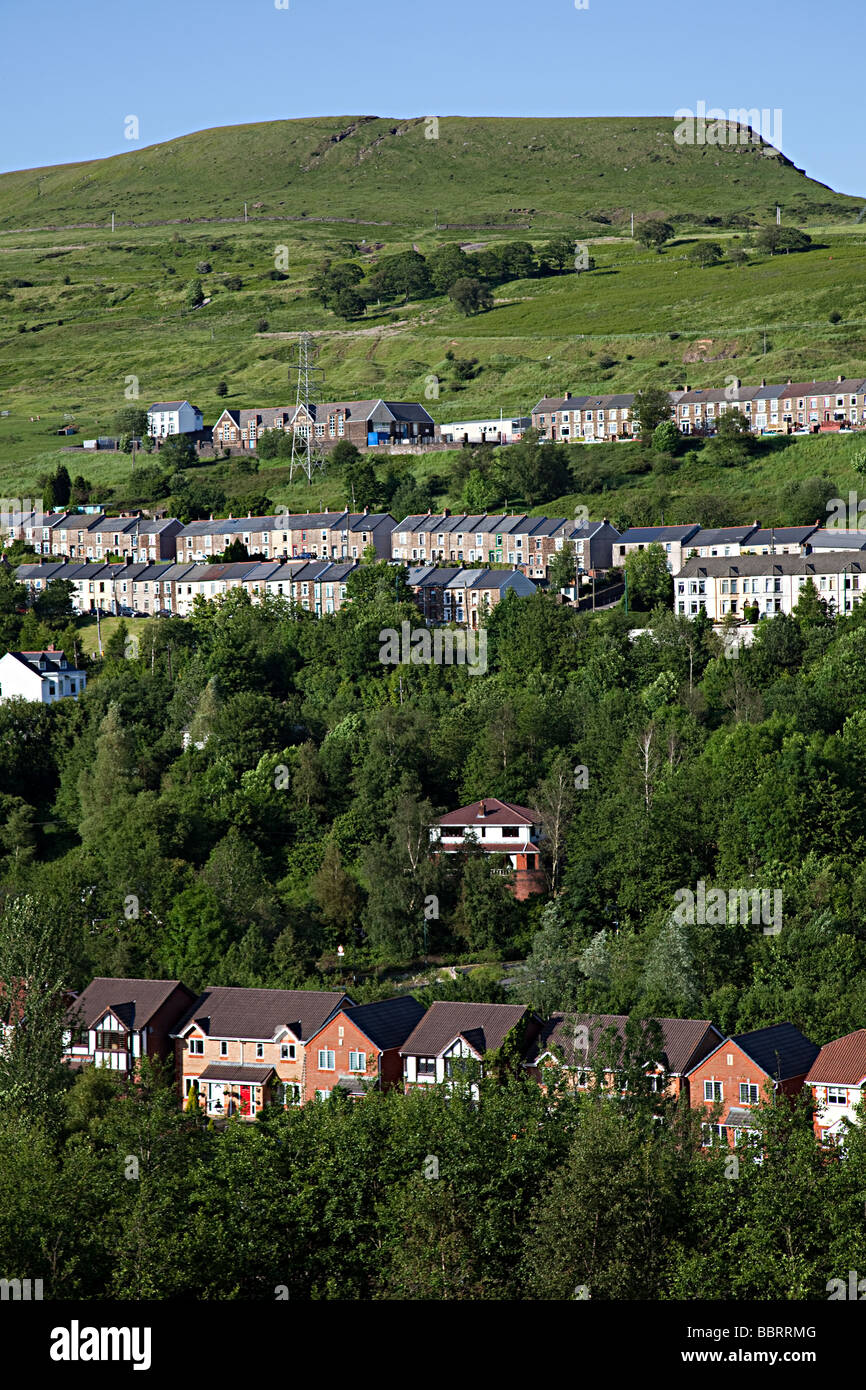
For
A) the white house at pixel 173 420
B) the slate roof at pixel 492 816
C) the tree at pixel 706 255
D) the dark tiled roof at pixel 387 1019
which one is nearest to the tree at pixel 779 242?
the tree at pixel 706 255

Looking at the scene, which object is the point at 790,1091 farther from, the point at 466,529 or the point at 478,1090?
the point at 466,529

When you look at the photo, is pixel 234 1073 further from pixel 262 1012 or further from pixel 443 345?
pixel 443 345

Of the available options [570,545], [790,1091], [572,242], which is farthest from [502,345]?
[790,1091]

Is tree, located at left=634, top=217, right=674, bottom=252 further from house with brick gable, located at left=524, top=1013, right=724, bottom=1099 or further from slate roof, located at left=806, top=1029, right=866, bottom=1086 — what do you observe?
slate roof, located at left=806, top=1029, right=866, bottom=1086

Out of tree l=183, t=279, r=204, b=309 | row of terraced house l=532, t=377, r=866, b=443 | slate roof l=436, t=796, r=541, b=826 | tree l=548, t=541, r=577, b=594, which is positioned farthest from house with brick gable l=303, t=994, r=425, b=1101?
tree l=183, t=279, r=204, b=309

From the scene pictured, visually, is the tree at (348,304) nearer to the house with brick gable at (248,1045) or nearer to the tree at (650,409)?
the tree at (650,409)

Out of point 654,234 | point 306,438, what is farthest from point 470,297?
point 306,438
